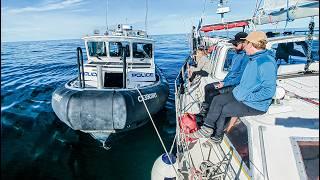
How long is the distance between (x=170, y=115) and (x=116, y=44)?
3.86 m

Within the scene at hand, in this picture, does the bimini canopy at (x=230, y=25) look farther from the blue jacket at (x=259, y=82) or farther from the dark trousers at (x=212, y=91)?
the blue jacket at (x=259, y=82)

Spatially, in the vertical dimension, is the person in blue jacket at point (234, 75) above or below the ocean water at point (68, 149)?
above

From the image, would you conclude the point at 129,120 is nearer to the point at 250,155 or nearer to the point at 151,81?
the point at 151,81

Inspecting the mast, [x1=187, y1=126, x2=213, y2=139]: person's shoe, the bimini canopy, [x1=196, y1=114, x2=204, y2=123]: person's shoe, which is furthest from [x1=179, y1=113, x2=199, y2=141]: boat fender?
the mast

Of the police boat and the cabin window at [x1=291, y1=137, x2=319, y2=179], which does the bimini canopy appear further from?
the cabin window at [x1=291, y1=137, x2=319, y2=179]

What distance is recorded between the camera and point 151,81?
34.3ft

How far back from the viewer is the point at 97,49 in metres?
11.4

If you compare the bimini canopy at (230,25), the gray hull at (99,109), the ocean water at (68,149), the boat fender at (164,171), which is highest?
the bimini canopy at (230,25)

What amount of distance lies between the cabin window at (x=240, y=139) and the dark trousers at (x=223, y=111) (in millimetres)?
217

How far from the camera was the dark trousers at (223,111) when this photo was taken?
4.10 meters

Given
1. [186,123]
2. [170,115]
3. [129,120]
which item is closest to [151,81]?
[170,115]

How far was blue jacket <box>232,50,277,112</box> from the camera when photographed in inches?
149

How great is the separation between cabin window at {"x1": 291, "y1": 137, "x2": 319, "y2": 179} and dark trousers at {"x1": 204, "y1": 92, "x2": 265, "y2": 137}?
716 mm

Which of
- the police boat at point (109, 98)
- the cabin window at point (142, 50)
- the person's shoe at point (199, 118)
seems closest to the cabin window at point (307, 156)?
the person's shoe at point (199, 118)
